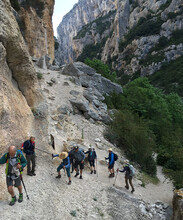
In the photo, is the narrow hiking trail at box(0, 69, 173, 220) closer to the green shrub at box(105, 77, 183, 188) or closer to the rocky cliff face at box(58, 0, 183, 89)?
the green shrub at box(105, 77, 183, 188)

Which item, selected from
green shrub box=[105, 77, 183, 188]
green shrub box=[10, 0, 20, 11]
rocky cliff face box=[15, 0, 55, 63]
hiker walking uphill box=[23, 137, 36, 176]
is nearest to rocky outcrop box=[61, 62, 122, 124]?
green shrub box=[105, 77, 183, 188]

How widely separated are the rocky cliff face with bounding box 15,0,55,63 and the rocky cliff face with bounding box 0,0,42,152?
23940 mm

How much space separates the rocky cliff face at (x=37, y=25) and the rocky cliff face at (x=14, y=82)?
23940 millimetres

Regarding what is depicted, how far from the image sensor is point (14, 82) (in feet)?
28.0

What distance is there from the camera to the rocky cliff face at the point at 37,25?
95.6 feet

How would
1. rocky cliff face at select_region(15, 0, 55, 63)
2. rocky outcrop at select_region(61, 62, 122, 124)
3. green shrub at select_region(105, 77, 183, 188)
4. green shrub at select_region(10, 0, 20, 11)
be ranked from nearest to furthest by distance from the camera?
green shrub at select_region(105, 77, 183, 188)
rocky outcrop at select_region(61, 62, 122, 124)
green shrub at select_region(10, 0, 20, 11)
rocky cliff face at select_region(15, 0, 55, 63)

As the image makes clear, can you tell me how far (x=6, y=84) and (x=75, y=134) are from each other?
6.28m

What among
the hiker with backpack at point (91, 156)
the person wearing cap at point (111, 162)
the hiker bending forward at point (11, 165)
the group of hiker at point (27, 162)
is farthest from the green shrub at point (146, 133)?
the hiker bending forward at point (11, 165)

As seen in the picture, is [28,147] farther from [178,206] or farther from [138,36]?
[138,36]

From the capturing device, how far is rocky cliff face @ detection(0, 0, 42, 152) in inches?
244

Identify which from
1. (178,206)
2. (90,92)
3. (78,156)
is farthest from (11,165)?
(90,92)

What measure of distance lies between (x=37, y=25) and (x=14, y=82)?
89.1 feet

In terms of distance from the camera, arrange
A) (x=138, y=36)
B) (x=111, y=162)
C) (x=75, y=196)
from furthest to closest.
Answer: (x=138, y=36) → (x=111, y=162) → (x=75, y=196)

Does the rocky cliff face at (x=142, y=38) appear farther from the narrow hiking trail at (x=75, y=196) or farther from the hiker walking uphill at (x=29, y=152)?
the hiker walking uphill at (x=29, y=152)
